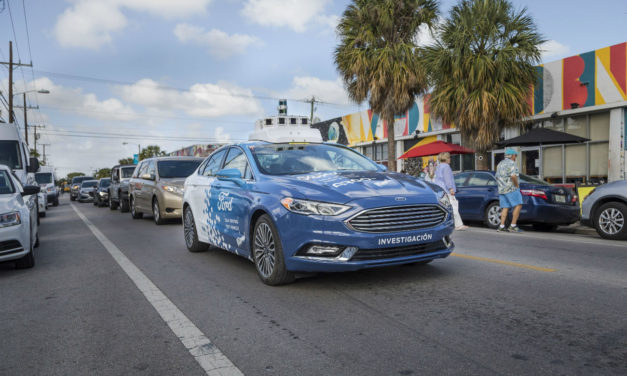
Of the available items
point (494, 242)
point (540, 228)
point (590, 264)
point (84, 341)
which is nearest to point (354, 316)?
point (84, 341)

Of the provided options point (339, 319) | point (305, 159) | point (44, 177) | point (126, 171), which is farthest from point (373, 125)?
point (339, 319)

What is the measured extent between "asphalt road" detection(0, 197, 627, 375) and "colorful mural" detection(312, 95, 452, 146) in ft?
51.7

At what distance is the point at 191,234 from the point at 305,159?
2843 mm

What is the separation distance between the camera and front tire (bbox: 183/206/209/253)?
776 cm

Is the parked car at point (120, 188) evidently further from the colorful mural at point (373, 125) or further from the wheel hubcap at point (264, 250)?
the wheel hubcap at point (264, 250)

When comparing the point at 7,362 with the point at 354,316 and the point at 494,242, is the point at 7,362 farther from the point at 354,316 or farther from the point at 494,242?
the point at 494,242

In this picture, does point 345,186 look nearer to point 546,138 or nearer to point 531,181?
point 531,181

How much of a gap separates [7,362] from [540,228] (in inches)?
439

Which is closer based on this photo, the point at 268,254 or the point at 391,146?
the point at 268,254

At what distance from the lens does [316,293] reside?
4.91 metres

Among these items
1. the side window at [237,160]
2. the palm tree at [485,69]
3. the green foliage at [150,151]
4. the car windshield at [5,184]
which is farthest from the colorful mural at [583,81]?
the green foliage at [150,151]

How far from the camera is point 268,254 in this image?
5.24 m

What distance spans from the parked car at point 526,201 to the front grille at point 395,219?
6724mm

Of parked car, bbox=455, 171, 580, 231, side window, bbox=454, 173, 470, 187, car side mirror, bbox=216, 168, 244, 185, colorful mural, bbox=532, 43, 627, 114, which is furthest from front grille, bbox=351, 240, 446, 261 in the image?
colorful mural, bbox=532, 43, 627, 114
